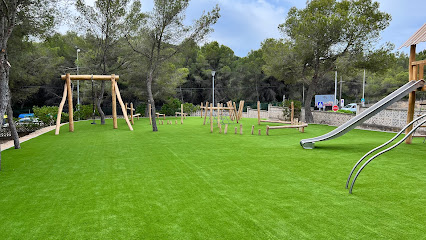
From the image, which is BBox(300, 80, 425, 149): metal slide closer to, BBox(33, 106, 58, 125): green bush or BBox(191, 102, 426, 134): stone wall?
BBox(191, 102, 426, 134): stone wall

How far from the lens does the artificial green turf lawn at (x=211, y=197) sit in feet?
12.0

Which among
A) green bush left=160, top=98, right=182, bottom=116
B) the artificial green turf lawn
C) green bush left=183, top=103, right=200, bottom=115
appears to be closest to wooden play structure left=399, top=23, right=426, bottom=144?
the artificial green turf lawn

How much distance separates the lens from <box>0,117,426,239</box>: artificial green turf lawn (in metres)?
3.65

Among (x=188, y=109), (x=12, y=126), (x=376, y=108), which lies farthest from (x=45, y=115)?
(x=376, y=108)

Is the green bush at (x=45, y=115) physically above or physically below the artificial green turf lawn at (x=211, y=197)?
above

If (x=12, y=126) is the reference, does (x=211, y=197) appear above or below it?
below

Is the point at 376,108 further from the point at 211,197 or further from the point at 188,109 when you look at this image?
the point at 188,109

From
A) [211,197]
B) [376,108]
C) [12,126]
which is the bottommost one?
[211,197]

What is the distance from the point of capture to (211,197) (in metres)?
4.93

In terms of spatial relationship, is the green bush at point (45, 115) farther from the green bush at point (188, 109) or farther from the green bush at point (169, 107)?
the green bush at point (188, 109)

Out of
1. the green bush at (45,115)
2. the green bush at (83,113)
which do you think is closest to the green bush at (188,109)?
the green bush at (83,113)

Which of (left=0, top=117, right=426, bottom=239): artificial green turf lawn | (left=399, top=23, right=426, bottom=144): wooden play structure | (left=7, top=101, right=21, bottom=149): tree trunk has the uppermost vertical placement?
(left=399, top=23, right=426, bottom=144): wooden play structure

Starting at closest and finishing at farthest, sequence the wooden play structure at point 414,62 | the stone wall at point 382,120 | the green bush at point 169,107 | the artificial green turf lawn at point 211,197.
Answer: the artificial green turf lawn at point 211,197
the wooden play structure at point 414,62
the stone wall at point 382,120
the green bush at point 169,107

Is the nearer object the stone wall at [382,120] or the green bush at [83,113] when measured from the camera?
the stone wall at [382,120]
